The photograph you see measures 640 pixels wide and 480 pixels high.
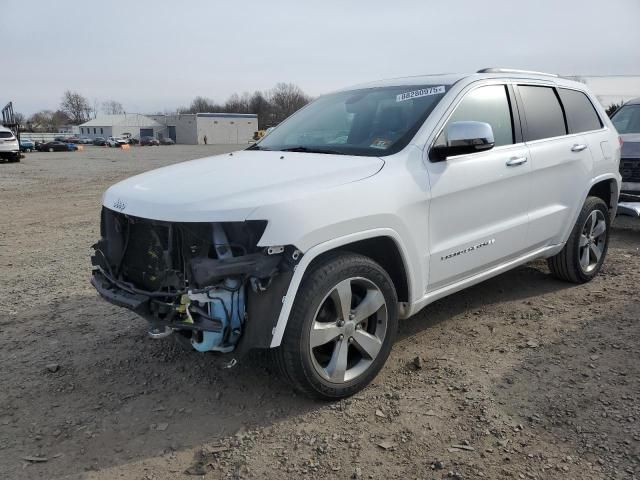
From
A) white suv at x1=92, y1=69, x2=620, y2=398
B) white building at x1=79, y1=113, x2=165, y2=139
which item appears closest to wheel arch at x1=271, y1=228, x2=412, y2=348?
white suv at x1=92, y1=69, x2=620, y2=398

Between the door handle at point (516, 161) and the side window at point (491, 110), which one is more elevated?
the side window at point (491, 110)

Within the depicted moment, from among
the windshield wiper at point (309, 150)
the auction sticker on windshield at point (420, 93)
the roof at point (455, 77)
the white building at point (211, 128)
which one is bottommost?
the windshield wiper at point (309, 150)

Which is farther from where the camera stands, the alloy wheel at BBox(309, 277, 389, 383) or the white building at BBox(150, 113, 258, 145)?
the white building at BBox(150, 113, 258, 145)

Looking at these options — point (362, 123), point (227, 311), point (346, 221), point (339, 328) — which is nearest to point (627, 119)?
point (362, 123)

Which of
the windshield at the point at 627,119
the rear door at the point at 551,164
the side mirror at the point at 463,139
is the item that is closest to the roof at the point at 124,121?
the windshield at the point at 627,119

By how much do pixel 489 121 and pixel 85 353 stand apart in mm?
3364

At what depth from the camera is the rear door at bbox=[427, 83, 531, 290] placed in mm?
3520

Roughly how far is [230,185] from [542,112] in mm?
2913

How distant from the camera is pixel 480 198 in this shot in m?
3.76

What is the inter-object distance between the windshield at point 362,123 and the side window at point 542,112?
97 centimetres

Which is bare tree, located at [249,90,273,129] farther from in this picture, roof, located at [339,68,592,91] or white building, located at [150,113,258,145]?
roof, located at [339,68,592,91]

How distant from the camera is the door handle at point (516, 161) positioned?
13.0ft

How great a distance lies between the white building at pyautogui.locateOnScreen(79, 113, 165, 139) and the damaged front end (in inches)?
4233

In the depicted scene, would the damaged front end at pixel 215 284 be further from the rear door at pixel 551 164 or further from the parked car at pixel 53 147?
the parked car at pixel 53 147
